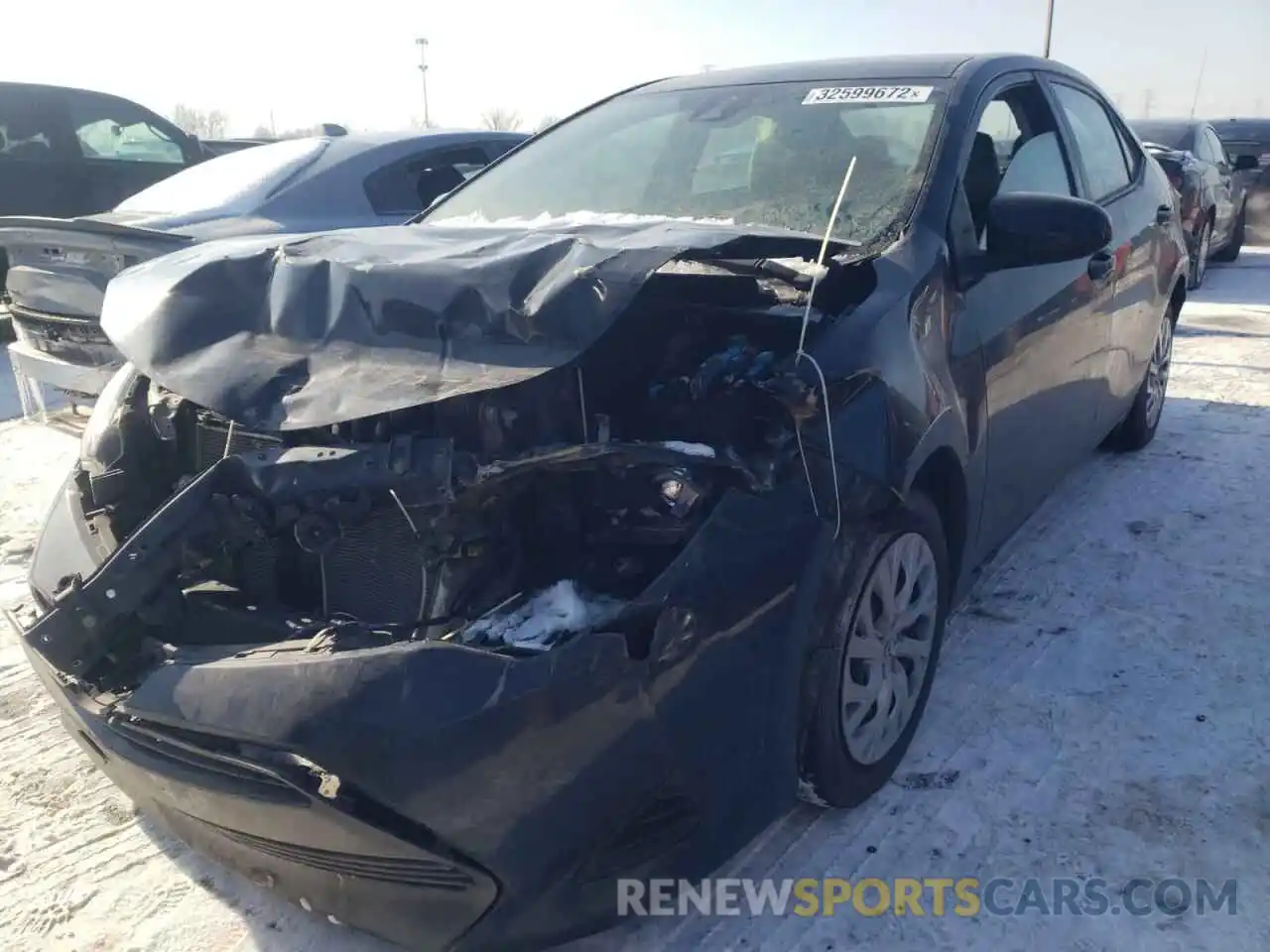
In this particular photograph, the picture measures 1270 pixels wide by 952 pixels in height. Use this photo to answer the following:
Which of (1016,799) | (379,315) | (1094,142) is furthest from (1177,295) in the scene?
(379,315)

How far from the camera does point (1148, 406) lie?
5121 millimetres

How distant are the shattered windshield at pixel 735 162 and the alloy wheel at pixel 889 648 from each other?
83 cm

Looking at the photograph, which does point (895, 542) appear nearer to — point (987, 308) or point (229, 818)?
point (987, 308)

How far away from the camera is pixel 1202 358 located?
7.24 meters

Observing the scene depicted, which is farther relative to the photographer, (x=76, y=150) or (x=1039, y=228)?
(x=76, y=150)

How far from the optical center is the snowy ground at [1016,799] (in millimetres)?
2203

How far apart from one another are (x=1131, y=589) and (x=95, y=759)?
3.26 metres

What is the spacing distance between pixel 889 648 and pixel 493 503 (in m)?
1.04

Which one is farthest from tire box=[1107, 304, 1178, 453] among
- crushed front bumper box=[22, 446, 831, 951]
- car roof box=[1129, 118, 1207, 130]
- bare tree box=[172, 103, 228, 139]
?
bare tree box=[172, 103, 228, 139]

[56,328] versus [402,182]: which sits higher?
[402,182]

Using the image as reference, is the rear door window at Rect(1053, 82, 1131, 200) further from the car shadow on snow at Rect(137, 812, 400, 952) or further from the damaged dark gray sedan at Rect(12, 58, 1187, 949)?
the car shadow on snow at Rect(137, 812, 400, 952)

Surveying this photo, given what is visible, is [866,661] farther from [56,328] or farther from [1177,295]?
[56,328]

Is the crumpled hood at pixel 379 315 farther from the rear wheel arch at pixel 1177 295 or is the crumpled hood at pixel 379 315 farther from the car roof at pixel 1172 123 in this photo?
the car roof at pixel 1172 123

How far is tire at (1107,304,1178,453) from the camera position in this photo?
5.01 m
